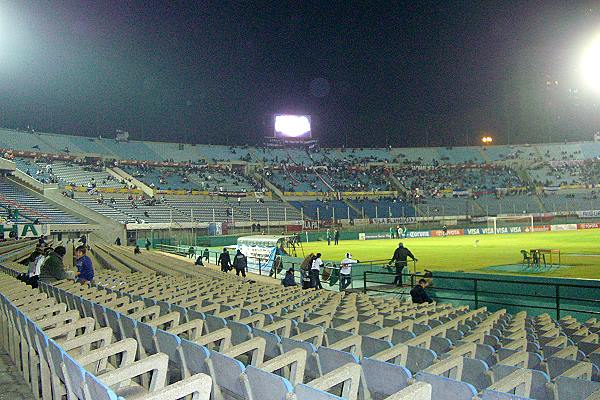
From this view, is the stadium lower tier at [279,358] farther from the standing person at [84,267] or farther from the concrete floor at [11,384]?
the standing person at [84,267]

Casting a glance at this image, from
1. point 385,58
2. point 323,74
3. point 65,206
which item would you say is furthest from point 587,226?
point 65,206

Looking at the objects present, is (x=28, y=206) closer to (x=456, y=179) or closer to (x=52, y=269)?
(x=52, y=269)

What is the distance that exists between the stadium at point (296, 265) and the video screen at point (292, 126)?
379mm

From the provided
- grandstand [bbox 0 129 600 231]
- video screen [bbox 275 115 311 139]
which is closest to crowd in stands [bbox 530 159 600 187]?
grandstand [bbox 0 129 600 231]

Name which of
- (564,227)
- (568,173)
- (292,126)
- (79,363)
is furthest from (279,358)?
(568,173)

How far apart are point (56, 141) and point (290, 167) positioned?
109 ft

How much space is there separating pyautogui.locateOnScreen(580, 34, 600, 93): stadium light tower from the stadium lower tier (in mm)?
34068

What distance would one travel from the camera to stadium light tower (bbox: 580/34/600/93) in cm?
3535

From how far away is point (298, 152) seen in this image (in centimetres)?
9162

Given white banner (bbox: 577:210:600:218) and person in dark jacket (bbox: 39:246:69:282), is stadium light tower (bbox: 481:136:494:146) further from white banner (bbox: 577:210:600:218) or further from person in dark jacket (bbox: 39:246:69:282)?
person in dark jacket (bbox: 39:246:69:282)

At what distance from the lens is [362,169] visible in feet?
286

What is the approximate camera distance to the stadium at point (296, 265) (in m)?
3.64

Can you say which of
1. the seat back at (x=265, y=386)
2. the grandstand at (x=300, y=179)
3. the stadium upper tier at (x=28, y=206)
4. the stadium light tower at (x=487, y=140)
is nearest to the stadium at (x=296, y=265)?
the seat back at (x=265, y=386)

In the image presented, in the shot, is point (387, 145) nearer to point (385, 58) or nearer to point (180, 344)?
point (385, 58)
